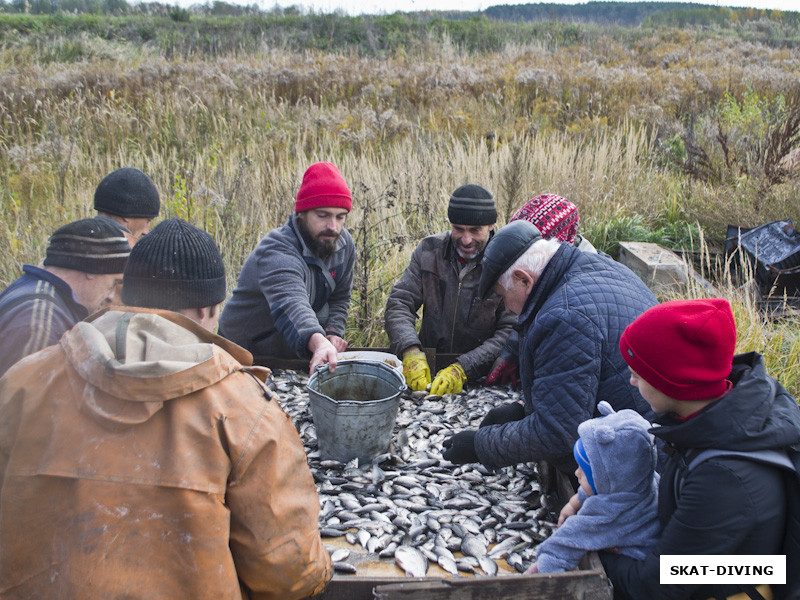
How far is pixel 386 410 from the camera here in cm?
275

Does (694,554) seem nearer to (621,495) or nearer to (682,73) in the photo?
(621,495)

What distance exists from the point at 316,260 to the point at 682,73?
13005mm

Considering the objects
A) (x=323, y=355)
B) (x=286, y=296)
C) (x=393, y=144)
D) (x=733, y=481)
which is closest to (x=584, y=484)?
(x=733, y=481)

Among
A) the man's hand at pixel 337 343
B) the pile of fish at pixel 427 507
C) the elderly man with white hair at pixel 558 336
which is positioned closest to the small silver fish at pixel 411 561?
the pile of fish at pixel 427 507

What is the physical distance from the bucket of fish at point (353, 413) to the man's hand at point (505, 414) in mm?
560

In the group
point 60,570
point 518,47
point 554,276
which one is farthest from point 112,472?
point 518,47

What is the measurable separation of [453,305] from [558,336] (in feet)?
5.67

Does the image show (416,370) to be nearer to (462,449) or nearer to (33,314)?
(462,449)

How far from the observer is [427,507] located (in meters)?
2.50

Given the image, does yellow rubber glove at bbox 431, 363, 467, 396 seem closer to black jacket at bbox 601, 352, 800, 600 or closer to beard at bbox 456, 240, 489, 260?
beard at bbox 456, 240, 489, 260

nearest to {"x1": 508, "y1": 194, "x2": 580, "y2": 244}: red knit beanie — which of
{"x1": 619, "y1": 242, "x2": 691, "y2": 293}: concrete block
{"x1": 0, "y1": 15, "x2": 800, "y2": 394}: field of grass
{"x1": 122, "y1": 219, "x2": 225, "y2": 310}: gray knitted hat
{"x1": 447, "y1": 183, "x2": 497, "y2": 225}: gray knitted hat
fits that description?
{"x1": 447, "y1": 183, "x2": 497, "y2": 225}: gray knitted hat

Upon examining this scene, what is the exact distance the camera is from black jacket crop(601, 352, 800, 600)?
161 centimetres

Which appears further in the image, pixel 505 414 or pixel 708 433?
pixel 505 414

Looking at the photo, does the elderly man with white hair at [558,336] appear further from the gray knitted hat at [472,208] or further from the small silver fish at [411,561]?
the gray knitted hat at [472,208]
